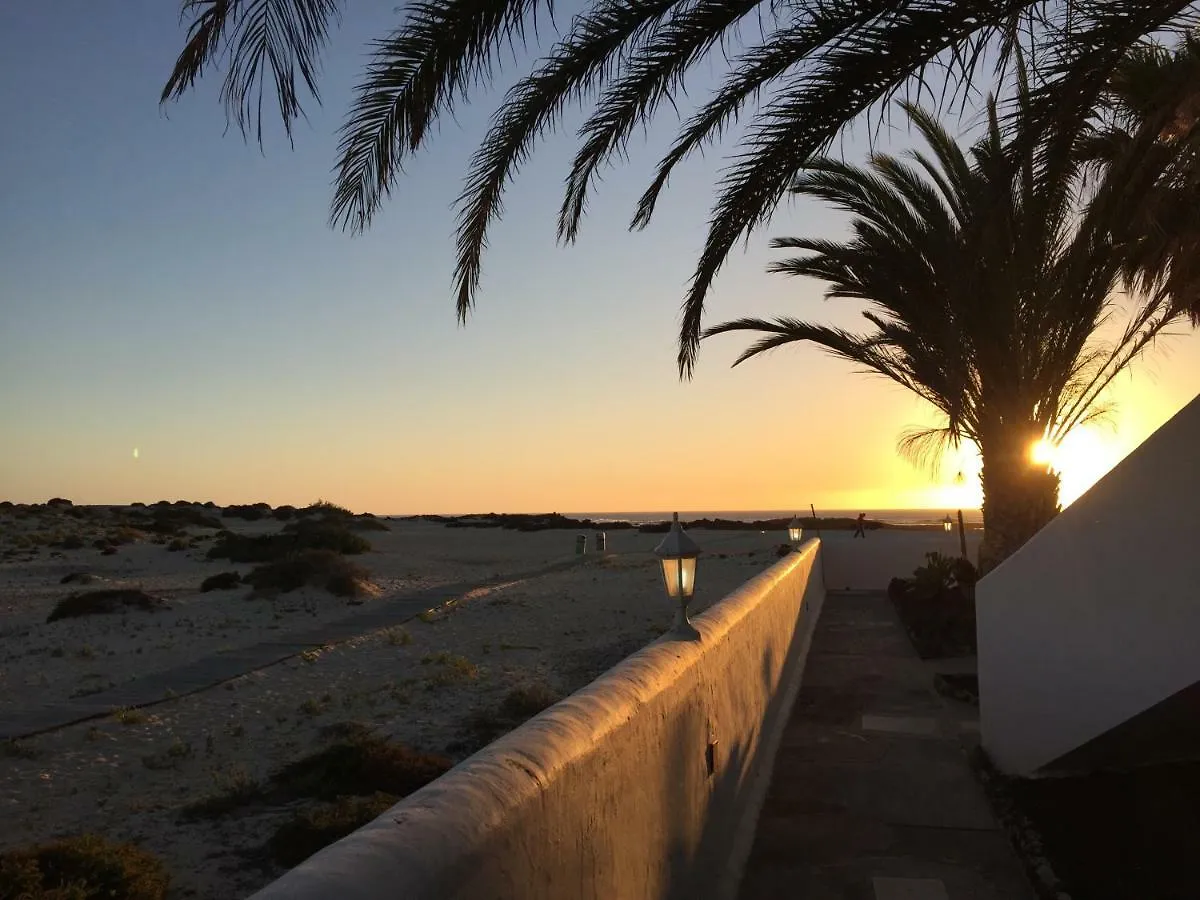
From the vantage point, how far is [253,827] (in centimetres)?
589

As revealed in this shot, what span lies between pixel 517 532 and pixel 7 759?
134 feet

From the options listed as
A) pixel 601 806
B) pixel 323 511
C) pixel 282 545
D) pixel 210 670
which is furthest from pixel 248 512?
pixel 601 806

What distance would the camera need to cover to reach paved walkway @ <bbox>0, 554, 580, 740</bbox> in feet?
28.2

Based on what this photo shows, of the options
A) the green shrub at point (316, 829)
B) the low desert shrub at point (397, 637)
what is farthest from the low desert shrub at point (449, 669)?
the green shrub at point (316, 829)

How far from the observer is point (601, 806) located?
3.10 metres

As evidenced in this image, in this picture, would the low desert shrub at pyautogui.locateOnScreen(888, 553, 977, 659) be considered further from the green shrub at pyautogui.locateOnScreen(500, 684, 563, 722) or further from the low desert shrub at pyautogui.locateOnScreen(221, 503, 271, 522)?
the low desert shrub at pyautogui.locateOnScreen(221, 503, 271, 522)

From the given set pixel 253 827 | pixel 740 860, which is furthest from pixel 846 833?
pixel 253 827

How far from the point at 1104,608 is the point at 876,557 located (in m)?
18.3

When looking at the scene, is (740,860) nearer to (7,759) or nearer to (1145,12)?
(1145,12)

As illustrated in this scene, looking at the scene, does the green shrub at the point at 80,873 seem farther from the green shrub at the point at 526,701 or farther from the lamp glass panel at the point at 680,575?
the green shrub at the point at 526,701

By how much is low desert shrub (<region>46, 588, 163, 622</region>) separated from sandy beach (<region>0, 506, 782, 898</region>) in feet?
0.80

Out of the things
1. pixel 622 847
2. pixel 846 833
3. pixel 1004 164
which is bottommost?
pixel 846 833

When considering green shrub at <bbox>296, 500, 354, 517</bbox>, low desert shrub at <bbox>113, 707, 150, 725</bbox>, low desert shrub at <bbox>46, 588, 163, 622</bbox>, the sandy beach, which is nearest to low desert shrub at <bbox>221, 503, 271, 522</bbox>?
green shrub at <bbox>296, 500, 354, 517</bbox>

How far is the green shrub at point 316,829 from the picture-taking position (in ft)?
17.4
